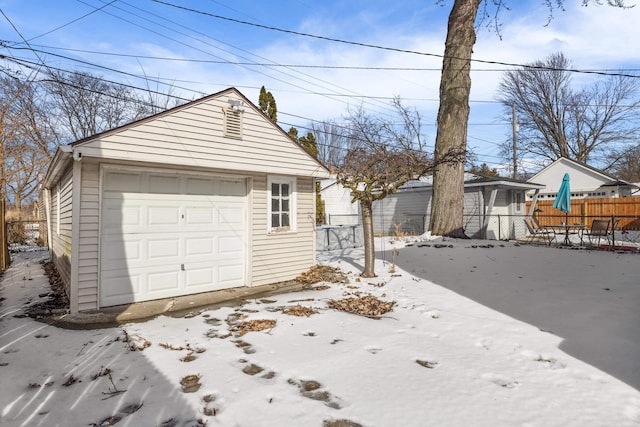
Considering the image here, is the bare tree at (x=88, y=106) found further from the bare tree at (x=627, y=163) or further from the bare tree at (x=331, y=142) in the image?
the bare tree at (x=627, y=163)

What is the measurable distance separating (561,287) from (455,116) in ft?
24.0

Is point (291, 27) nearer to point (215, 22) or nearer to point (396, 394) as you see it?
point (215, 22)

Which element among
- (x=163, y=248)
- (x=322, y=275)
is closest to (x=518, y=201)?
(x=322, y=275)

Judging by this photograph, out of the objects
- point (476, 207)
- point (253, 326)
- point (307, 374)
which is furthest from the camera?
point (476, 207)

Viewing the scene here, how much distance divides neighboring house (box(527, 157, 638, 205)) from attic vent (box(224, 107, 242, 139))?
20.6 metres

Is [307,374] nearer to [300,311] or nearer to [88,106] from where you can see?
[300,311]

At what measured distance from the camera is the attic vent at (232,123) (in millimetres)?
6465

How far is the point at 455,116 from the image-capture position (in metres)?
11.7

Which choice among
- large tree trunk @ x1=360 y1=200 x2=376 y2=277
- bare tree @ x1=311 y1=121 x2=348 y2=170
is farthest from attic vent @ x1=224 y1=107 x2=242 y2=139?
bare tree @ x1=311 y1=121 x2=348 y2=170

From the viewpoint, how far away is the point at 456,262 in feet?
26.7

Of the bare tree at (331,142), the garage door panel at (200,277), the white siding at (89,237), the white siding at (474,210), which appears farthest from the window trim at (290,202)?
the bare tree at (331,142)

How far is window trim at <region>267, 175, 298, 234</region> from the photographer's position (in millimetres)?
7254

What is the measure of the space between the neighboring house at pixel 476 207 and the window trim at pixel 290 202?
823cm

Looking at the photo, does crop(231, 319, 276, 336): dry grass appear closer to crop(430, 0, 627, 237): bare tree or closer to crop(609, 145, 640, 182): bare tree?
crop(430, 0, 627, 237): bare tree
